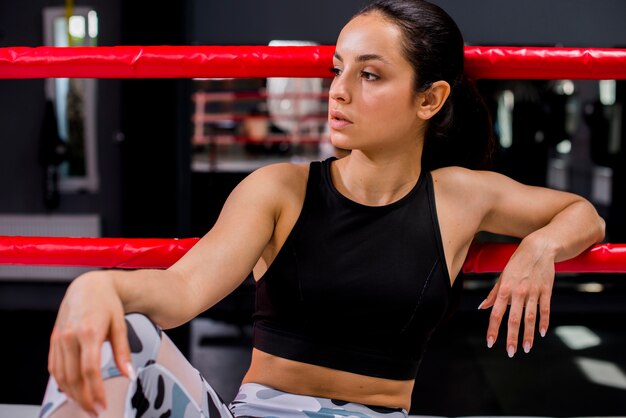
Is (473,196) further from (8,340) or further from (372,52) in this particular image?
(8,340)

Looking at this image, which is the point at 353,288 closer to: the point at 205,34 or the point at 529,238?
the point at 529,238

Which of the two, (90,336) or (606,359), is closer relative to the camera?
(90,336)

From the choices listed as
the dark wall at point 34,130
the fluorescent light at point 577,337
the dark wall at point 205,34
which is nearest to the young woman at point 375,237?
the fluorescent light at point 577,337

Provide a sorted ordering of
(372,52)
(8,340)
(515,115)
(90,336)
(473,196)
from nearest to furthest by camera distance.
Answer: (90,336) < (372,52) < (473,196) < (8,340) < (515,115)

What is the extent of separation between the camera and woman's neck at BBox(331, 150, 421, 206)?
1161 millimetres

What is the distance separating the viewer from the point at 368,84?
42.3 inches

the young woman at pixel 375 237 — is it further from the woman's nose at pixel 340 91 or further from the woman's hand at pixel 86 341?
the woman's hand at pixel 86 341

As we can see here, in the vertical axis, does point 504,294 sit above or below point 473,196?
below

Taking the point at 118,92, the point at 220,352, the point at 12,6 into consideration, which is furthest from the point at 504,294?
the point at 12,6

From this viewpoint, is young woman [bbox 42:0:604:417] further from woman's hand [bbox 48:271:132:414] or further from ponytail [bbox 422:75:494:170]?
woman's hand [bbox 48:271:132:414]

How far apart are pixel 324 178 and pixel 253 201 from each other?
0.14m

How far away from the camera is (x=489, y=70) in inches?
47.9

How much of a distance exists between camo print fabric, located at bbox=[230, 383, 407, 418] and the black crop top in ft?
0.18

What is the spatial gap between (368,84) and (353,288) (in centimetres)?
30
